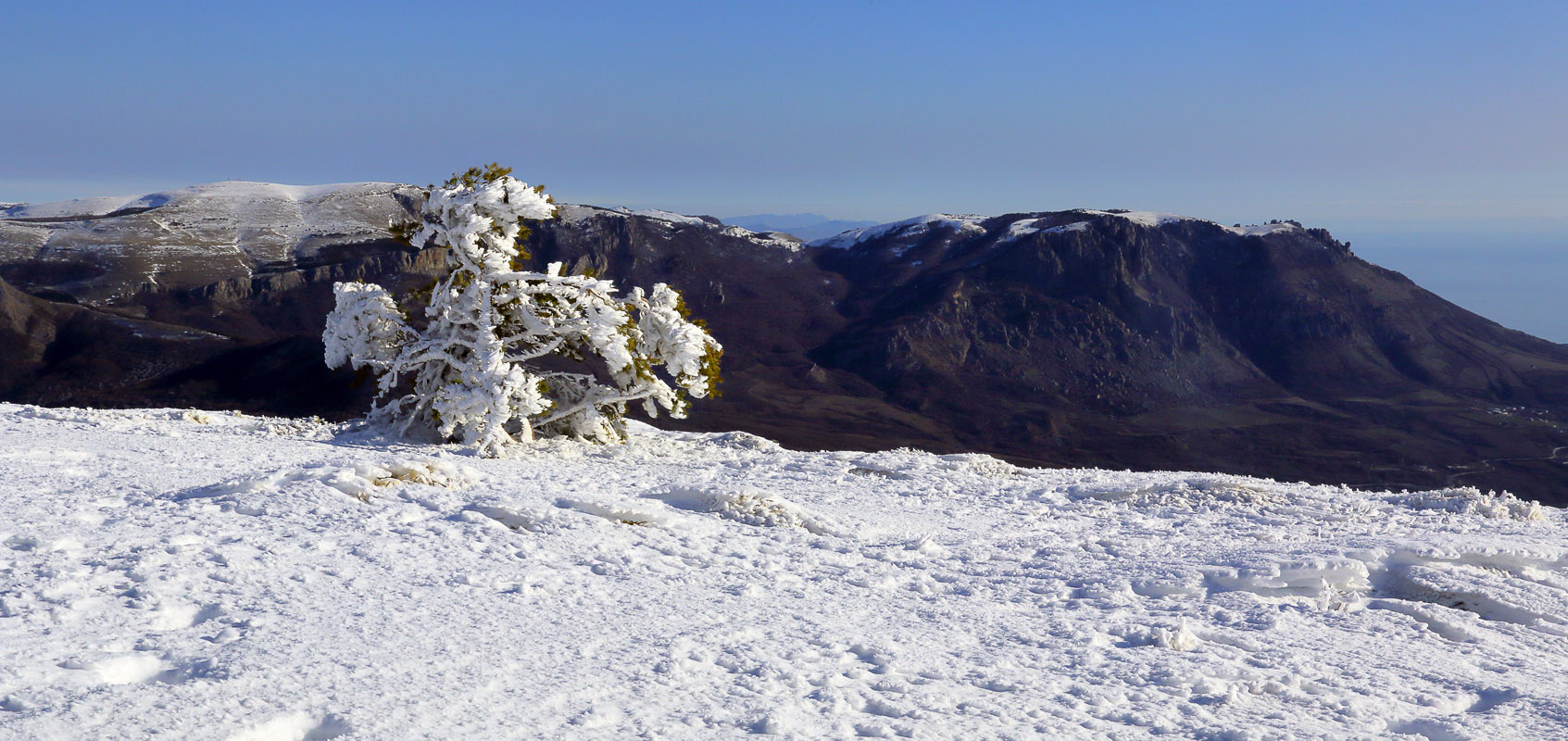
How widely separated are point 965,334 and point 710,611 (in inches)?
2660

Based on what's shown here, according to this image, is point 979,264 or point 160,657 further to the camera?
point 979,264

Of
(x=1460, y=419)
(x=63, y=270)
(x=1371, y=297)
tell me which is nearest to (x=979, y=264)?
(x=1371, y=297)

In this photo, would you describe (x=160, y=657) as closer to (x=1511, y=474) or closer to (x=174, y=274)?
(x=1511, y=474)

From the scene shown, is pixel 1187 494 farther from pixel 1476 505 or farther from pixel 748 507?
pixel 748 507

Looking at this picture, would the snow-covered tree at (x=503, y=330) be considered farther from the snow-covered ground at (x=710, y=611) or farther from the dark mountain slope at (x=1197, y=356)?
the dark mountain slope at (x=1197, y=356)

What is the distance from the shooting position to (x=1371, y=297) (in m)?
78.8

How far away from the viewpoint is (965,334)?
72.1m

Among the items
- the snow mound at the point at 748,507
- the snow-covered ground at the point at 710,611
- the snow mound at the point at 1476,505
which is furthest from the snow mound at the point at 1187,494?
the snow mound at the point at 748,507

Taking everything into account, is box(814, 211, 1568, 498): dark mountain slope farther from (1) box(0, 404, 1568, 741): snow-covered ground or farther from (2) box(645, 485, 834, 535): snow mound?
(1) box(0, 404, 1568, 741): snow-covered ground

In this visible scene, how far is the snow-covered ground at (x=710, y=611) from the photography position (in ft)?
14.7

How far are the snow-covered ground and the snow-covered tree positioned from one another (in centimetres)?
379

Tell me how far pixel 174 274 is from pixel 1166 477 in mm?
74438

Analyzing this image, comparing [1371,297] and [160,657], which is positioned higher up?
[1371,297]

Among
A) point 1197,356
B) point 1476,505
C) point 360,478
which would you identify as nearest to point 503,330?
point 360,478
